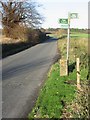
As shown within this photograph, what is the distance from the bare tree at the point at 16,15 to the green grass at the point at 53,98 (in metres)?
39.7

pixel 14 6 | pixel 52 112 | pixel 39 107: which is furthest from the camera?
pixel 14 6

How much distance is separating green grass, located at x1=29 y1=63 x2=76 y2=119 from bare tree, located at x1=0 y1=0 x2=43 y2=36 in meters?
39.7

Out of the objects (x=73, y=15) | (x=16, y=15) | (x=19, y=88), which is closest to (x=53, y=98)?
(x=19, y=88)

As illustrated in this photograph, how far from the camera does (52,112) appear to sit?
27.5 feet

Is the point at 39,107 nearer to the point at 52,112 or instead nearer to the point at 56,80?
the point at 52,112

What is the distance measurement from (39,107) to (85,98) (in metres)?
1.83

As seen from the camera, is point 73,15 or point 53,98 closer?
point 53,98

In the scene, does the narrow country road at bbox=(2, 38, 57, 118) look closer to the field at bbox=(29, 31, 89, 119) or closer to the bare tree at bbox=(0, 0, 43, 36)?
the field at bbox=(29, 31, 89, 119)

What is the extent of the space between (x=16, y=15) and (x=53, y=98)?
145 ft

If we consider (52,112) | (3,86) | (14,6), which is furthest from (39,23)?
(52,112)

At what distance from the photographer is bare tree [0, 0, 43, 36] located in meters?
52.2

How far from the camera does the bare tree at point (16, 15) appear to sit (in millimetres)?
52188

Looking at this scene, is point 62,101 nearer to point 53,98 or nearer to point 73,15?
point 53,98

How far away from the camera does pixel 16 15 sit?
52781mm
